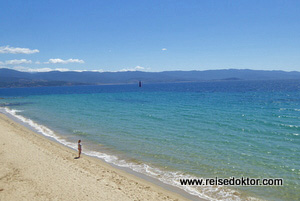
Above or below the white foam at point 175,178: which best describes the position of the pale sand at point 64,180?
above

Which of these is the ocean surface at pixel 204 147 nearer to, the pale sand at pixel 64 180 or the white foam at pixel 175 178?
the white foam at pixel 175 178

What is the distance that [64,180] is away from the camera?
458 inches

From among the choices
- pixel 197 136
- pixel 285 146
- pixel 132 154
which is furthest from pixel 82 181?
pixel 285 146

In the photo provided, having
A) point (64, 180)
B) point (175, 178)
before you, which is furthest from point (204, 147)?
point (64, 180)

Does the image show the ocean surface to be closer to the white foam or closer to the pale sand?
the white foam

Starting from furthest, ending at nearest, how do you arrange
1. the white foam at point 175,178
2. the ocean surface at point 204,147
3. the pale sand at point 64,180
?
the ocean surface at point 204,147 → the white foam at point 175,178 → the pale sand at point 64,180

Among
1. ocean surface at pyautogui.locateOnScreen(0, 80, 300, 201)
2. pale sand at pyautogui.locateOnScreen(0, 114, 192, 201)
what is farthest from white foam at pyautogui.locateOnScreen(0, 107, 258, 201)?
pale sand at pyautogui.locateOnScreen(0, 114, 192, 201)

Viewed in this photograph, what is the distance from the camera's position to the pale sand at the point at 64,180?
1022 centimetres

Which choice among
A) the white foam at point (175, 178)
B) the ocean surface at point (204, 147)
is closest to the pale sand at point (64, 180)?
the white foam at point (175, 178)

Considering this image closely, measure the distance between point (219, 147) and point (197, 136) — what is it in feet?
11.5

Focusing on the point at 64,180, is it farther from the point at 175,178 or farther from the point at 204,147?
the point at 204,147

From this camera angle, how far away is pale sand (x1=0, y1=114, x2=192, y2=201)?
33.5 feet

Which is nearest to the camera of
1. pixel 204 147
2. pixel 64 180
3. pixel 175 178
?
pixel 64 180

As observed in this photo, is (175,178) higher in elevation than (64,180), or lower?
lower
